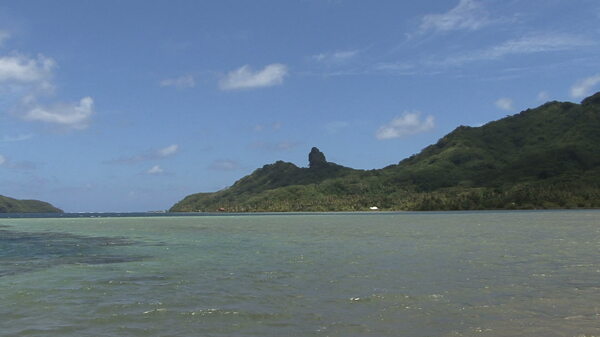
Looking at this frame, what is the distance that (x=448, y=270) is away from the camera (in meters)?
36.8

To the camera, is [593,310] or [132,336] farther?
[593,310]

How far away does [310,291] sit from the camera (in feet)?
93.6

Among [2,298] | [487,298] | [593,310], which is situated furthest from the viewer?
[2,298]

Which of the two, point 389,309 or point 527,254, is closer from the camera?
point 389,309

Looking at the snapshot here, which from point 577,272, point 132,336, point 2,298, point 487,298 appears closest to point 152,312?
point 132,336

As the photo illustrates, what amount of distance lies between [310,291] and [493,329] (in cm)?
1183

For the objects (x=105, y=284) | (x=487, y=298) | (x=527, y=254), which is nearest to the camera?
(x=487, y=298)

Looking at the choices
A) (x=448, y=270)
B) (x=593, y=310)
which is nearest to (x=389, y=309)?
(x=593, y=310)

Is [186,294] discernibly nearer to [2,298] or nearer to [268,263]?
[2,298]

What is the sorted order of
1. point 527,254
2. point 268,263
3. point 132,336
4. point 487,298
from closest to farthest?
1. point 132,336
2. point 487,298
3. point 268,263
4. point 527,254

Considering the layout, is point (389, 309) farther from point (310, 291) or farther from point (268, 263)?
point (268, 263)

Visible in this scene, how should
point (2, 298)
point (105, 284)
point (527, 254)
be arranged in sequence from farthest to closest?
point (527, 254)
point (105, 284)
point (2, 298)

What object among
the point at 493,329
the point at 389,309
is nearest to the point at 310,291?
the point at 389,309

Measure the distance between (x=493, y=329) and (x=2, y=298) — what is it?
2670cm
